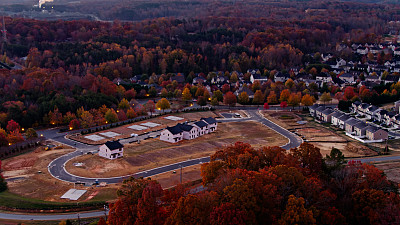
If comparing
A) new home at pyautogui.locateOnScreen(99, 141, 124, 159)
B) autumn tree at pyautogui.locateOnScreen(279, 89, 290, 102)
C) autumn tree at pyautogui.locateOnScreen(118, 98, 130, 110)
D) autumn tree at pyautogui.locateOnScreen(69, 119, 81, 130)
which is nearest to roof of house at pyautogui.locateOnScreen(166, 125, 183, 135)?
new home at pyautogui.locateOnScreen(99, 141, 124, 159)

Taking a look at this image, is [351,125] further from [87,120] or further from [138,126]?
[87,120]

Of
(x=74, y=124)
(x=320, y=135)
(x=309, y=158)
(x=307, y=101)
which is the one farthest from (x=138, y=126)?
(x=309, y=158)

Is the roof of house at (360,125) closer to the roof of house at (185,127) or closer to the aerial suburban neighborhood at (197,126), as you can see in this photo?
the aerial suburban neighborhood at (197,126)

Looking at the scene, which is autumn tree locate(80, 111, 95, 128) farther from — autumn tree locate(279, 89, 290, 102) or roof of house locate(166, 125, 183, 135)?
autumn tree locate(279, 89, 290, 102)

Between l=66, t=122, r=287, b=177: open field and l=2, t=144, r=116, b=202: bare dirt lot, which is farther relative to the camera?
l=66, t=122, r=287, b=177: open field

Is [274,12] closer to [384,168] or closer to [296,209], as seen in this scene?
[384,168]

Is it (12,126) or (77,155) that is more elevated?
(12,126)
